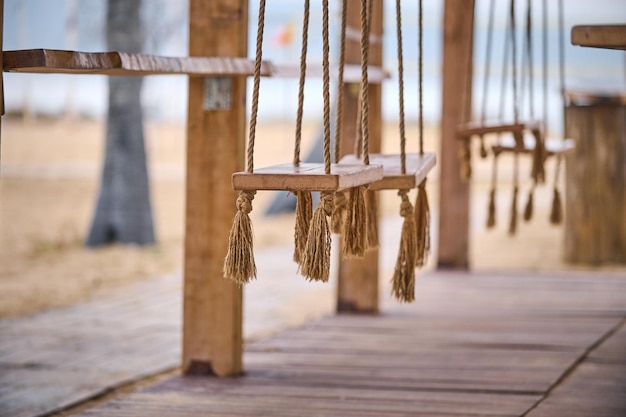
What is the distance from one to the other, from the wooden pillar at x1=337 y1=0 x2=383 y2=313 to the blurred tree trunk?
3.56 metres

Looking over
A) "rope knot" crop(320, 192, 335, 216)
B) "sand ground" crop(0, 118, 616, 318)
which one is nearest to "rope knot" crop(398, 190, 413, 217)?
"rope knot" crop(320, 192, 335, 216)

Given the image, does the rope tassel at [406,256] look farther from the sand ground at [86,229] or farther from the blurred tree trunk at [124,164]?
the blurred tree trunk at [124,164]

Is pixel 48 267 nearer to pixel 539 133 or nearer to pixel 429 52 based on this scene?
pixel 539 133

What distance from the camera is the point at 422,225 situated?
313 centimetres

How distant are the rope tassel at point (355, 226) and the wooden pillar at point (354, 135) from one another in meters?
2.15

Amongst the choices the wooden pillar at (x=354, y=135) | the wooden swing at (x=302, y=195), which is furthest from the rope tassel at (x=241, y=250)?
the wooden pillar at (x=354, y=135)

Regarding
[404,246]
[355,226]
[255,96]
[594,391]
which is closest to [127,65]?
[255,96]

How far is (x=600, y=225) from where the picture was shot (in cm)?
683

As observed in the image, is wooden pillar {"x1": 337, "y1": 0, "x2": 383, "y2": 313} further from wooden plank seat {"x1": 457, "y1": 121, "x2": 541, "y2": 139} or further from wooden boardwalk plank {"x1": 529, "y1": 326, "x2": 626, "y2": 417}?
wooden boardwalk plank {"x1": 529, "y1": 326, "x2": 626, "y2": 417}

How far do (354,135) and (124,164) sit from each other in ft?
12.7

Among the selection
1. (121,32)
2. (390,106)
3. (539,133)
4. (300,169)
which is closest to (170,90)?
(390,106)

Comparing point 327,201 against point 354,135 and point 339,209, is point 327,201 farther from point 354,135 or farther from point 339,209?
point 354,135

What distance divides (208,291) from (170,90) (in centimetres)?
2025

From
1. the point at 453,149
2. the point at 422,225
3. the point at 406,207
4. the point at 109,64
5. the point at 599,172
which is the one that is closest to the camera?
the point at 109,64
